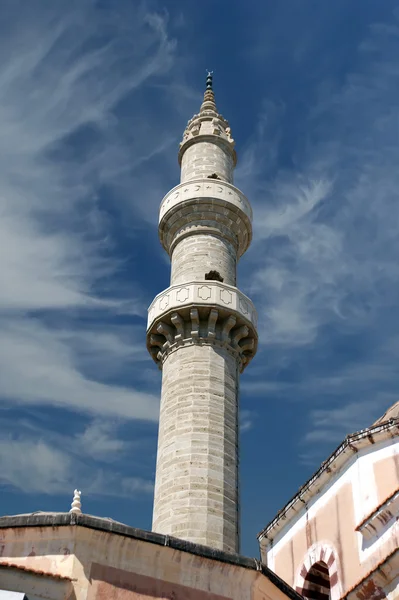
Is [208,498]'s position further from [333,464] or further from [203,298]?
[203,298]

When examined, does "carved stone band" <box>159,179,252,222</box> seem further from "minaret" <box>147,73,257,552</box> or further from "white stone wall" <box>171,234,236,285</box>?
"white stone wall" <box>171,234,236,285</box>

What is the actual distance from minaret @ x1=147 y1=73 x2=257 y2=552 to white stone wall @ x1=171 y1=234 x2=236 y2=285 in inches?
0.9

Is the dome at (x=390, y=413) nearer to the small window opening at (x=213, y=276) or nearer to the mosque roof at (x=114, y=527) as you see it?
the small window opening at (x=213, y=276)

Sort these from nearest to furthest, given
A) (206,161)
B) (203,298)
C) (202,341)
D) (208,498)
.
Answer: (208,498) → (202,341) → (203,298) → (206,161)

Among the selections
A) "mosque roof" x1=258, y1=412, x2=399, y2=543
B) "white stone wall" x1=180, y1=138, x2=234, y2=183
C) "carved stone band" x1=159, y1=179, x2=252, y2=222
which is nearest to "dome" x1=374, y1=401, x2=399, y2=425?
"mosque roof" x1=258, y1=412, x2=399, y2=543

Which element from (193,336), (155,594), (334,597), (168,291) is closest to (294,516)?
(334,597)

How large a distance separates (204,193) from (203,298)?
315 cm

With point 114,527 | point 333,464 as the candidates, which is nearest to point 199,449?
point 333,464

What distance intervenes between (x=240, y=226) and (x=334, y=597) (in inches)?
344

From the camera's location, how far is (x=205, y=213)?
17.7 m

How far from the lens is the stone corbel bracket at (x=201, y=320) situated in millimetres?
15781

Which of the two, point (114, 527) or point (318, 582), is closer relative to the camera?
point (114, 527)

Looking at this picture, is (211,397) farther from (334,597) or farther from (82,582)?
(82,582)

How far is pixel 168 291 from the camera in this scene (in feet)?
54.0
